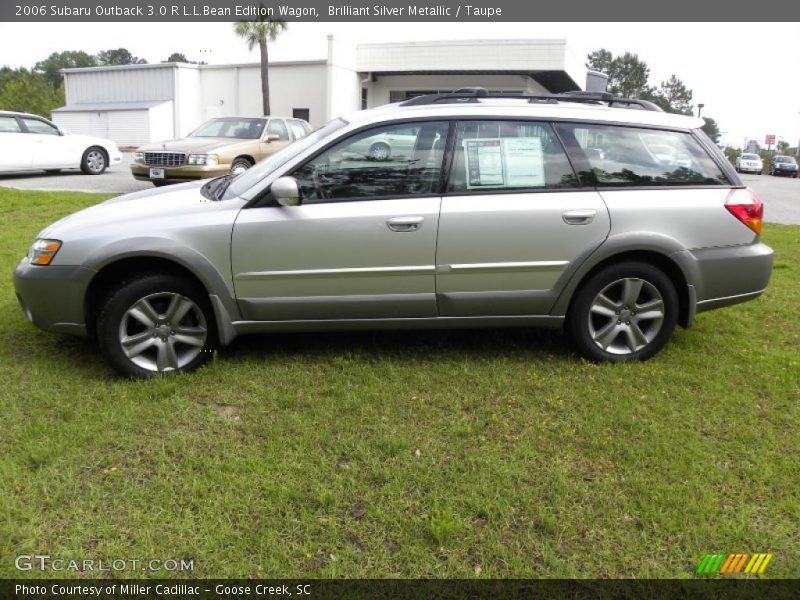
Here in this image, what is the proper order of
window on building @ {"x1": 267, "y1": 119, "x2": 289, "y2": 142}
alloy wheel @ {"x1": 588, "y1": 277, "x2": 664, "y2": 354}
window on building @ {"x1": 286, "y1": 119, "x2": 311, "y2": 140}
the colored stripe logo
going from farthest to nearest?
window on building @ {"x1": 286, "y1": 119, "x2": 311, "y2": 140}, window on building @ {"x1": 267, "y1": 119, "x2": 289, "y2": 142}, alloy wheel @ {"x1": 588, "y1": 277, "x2": 664, "y2": 354}, the colored stripe logo

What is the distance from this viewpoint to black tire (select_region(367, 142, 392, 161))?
396 cm

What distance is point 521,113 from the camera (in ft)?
13.4

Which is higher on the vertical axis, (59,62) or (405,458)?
(59,62)

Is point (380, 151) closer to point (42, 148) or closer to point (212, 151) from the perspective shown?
point (212, 151)

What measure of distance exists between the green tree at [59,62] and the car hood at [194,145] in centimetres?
11419

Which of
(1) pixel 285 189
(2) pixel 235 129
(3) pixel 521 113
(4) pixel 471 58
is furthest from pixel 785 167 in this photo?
(1) pixel 285 189

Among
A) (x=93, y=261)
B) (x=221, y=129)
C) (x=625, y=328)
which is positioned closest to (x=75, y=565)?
(x=93, y=261)

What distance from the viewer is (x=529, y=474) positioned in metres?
2.98

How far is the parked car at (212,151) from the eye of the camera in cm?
Answer: 1101

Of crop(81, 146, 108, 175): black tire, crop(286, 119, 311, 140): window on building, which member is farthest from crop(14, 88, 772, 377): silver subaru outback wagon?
crop(81, 146, 108, 175): black tire

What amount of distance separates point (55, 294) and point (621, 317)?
Result: 11.3 ft

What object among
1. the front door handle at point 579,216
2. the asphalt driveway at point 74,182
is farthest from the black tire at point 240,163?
the front door handle at point 579,216

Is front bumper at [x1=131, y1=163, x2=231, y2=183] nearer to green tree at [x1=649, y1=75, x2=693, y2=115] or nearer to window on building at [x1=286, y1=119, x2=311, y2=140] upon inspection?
window on building at [x1=286, y1=119, x2=311, y2=140]

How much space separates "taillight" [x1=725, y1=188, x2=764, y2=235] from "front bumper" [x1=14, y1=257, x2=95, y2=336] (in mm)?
3946
